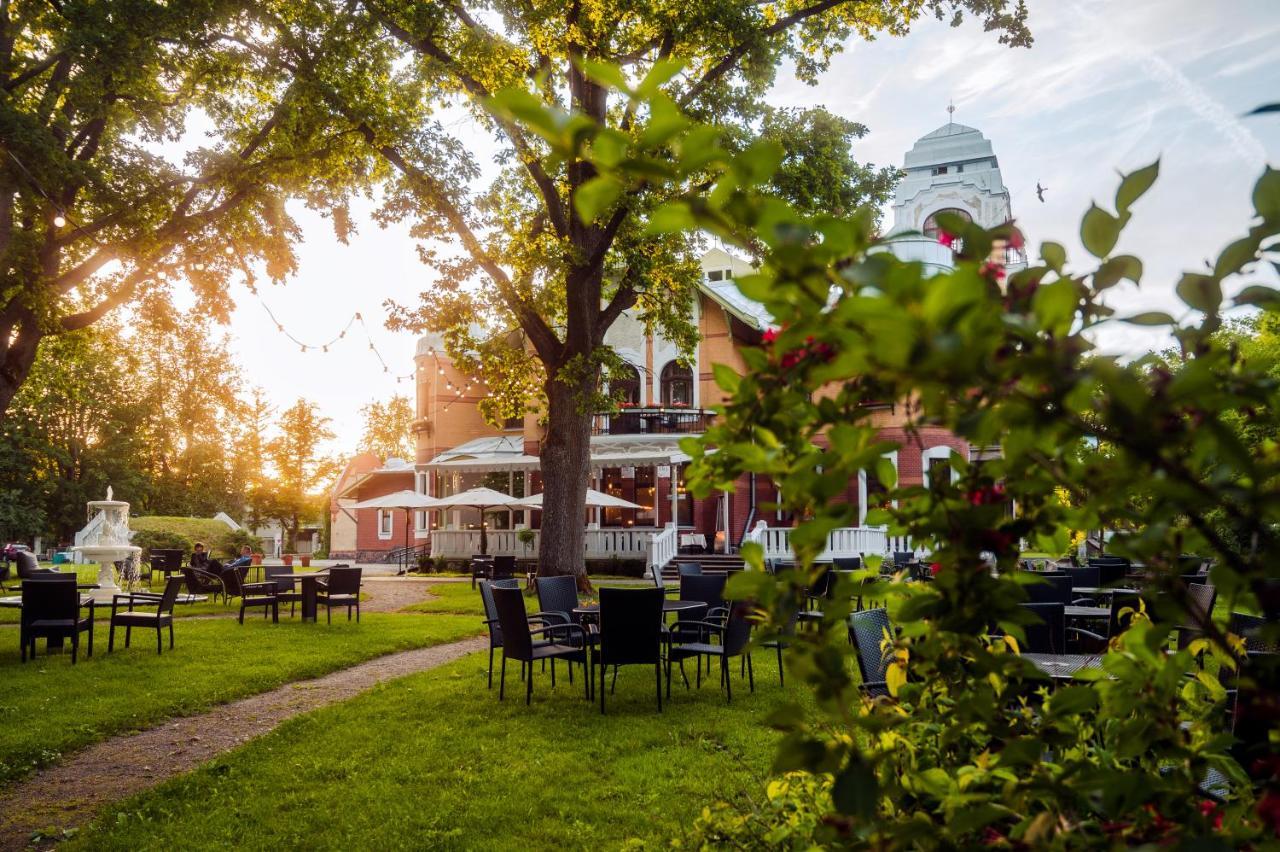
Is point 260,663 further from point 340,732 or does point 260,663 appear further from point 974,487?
point 974,487

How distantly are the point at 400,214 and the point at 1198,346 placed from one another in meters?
13.4

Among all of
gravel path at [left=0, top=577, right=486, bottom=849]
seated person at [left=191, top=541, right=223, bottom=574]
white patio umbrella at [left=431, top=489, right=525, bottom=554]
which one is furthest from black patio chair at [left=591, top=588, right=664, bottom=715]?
white patio umbrella at [left=431, top=489, right=525, bottom=554]

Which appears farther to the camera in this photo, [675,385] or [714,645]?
[675,385]

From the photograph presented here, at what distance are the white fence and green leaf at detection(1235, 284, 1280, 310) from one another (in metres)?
19.9

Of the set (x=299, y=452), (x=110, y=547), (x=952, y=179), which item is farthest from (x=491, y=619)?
(x=299, y=452)

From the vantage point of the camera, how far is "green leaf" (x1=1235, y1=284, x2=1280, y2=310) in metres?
0.99

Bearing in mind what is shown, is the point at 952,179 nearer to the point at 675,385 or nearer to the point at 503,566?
the point at 675,385

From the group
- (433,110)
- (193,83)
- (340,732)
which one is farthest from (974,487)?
(433,110)

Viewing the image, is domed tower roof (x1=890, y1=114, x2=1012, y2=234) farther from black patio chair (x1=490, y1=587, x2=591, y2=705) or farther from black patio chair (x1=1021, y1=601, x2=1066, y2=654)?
black patio chair (x1=1021, y1=601, x2=1066, y2=654)

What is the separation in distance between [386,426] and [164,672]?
47.1 meters

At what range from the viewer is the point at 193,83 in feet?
40.7

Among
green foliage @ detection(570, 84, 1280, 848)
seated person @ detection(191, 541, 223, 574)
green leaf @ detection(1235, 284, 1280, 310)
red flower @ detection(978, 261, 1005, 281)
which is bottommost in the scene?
seated person @ detection(191, 541, 223, 574)

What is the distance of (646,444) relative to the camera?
24.5 metres

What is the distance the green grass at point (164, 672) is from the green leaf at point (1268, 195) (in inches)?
264
